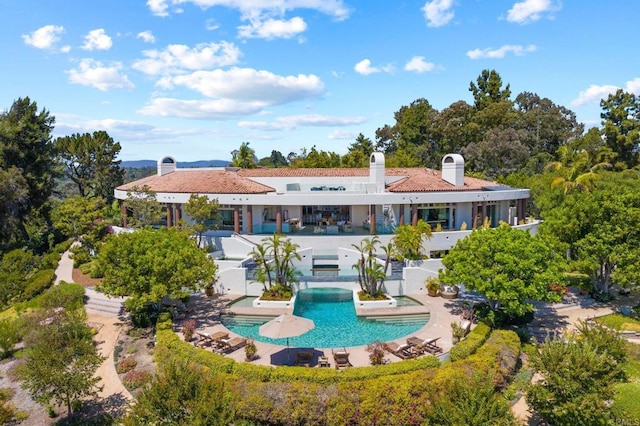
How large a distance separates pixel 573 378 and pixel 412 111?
71591 mm

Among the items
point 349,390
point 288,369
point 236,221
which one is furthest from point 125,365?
point 236,221

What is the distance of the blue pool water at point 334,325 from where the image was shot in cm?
2089

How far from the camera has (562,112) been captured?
265 feet

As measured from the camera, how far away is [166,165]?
43938 millimetres

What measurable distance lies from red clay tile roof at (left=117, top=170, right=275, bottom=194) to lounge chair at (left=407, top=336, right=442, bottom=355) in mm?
20210

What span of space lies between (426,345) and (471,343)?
206 cm

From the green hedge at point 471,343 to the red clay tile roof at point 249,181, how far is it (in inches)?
653

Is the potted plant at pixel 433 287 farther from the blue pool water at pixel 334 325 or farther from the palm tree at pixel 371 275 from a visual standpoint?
the blue pool water at pixel 334 325

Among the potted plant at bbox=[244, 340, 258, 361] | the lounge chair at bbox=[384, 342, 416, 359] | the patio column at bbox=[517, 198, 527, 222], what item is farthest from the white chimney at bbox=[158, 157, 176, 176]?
the patio column at bbox=[517, 198, 527, 222]

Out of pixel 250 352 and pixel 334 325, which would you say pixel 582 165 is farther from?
pixel 250 352

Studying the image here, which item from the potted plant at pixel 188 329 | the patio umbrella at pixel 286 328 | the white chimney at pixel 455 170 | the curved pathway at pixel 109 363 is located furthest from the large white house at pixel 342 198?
the patio umbrella at pixel 286 328

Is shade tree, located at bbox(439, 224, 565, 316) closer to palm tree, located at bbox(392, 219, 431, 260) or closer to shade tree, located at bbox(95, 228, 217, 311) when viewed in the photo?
palm tree, located at bbox(392, 219, 431, 260)

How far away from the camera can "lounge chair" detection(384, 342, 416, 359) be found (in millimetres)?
18672

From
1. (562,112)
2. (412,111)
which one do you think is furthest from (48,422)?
(562,112)
